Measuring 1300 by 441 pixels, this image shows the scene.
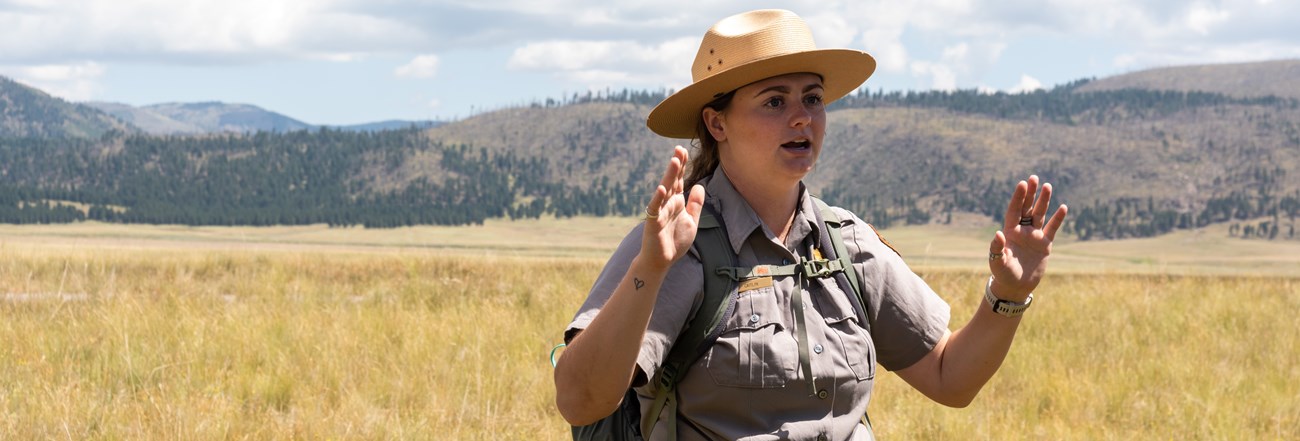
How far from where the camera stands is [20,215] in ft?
471

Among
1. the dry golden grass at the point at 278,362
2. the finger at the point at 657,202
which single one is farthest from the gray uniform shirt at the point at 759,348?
the dry golden grass at the point at 278,362

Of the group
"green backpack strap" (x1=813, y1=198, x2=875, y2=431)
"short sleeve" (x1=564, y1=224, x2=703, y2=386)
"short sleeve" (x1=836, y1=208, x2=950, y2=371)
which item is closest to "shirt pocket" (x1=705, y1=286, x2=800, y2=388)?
"short sleeve" (x1=564, y1=224, x2=703, y2=386)

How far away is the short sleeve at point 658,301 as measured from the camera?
2779 mm

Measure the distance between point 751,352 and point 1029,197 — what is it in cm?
93

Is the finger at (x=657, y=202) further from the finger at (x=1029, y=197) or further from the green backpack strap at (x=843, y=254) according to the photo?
the finger at (x=1029, y=197)

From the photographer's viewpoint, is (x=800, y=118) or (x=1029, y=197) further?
(x=1029, y=197)

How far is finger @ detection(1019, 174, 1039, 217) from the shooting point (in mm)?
3113

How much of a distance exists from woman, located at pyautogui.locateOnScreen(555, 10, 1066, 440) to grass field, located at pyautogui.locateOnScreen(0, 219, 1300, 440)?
9.76ft

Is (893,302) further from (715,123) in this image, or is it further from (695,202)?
(695,202)

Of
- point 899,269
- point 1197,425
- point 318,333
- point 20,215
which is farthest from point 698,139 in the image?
point 20,215

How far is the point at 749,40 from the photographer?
10.1ft

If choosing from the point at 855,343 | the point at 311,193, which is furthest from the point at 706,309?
the point at 311,193

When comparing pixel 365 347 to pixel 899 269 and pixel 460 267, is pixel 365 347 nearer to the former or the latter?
pixel 899 269

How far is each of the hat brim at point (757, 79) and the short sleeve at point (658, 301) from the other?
1.58 feet
